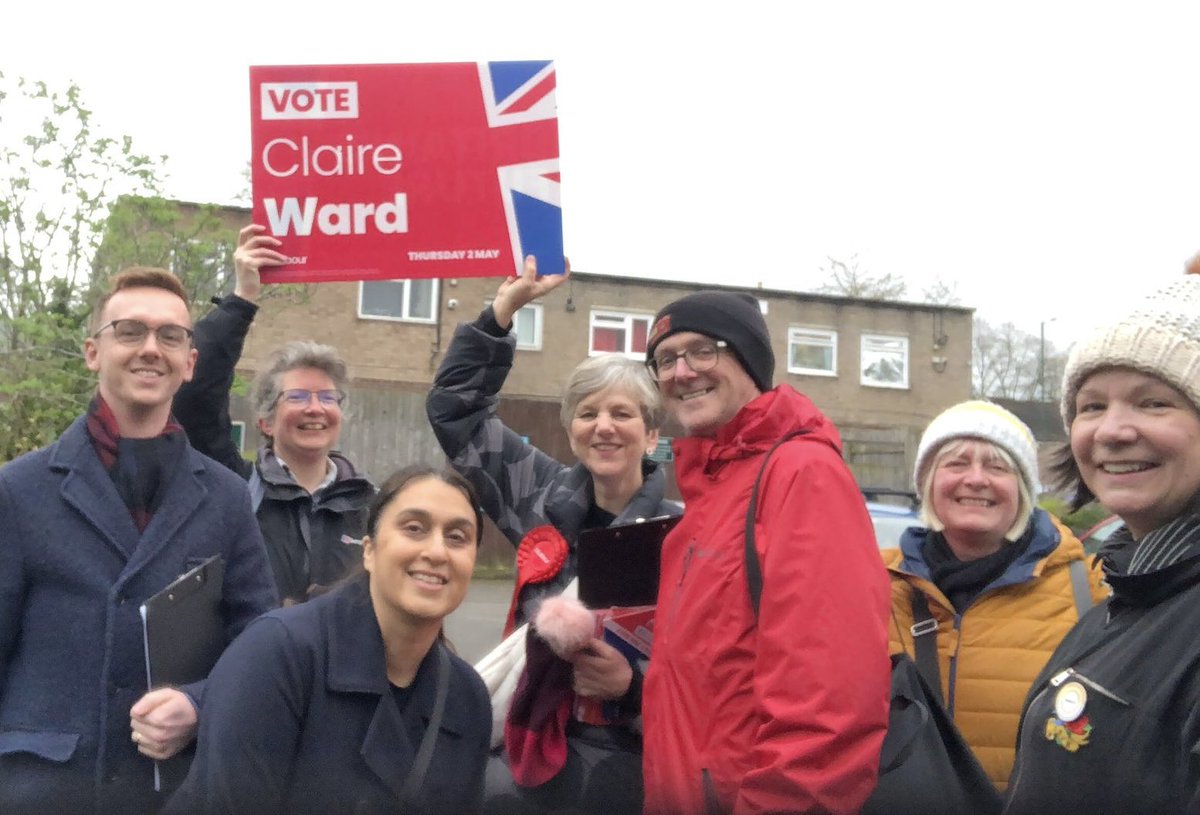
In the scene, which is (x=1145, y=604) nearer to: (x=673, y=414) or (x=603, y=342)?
(x=673, y=414)

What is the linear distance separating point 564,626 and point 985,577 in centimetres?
121

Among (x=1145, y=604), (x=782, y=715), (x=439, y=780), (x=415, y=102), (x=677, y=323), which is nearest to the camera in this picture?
(x=1145, y=604)

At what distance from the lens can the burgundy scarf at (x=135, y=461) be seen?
2846mm

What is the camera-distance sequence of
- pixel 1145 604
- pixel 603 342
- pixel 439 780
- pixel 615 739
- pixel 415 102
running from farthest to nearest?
pixel 603 342 < pixel 415 102 < pixel 615 739 < pixel 439 780 < pixel 1145 604

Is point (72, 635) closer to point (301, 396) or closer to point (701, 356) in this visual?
point (301, 396)

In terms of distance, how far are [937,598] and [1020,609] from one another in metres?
0.22

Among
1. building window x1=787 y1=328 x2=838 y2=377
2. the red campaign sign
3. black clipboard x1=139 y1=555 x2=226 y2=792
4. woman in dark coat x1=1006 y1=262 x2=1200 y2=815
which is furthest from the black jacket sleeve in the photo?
building window x1=787 y1=328 x2=838 y2=377

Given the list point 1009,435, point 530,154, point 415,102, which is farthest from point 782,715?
point 415,102

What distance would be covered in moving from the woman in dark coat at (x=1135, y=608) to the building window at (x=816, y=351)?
25267mm

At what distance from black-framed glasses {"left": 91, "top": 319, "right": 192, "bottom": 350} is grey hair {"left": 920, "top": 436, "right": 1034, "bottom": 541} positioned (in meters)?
2.23

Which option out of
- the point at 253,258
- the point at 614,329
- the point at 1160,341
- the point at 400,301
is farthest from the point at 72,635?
the point at 614,329

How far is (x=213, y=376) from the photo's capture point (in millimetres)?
3455

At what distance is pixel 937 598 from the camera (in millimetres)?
3020

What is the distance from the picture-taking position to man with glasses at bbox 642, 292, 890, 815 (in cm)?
→ 208
